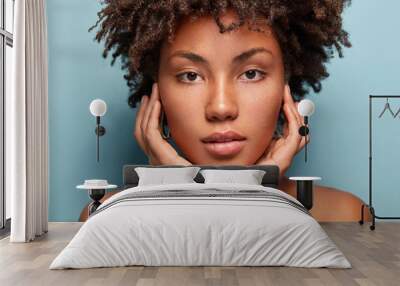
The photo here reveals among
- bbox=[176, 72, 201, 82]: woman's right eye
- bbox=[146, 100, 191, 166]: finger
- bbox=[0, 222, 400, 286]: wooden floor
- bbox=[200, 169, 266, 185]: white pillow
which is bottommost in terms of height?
bbox=[0, 222, 400, 286]: wooden floor

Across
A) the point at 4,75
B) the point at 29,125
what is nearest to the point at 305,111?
the point at 29,125

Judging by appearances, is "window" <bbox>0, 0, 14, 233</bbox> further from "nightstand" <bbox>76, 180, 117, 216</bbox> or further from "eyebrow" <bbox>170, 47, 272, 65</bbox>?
"eyebrow" <bbox>170, 47, 272, 65</bbox>

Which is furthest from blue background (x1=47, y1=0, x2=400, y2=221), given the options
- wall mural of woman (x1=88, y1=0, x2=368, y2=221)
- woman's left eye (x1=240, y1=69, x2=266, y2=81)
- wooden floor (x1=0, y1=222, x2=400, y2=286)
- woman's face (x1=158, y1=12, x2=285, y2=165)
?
wooden floor (x1=0, y1=222, x2=400, y2=286)

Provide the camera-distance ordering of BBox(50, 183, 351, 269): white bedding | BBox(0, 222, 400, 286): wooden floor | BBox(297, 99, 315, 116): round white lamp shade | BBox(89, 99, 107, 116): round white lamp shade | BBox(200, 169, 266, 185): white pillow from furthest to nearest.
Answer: BBox(89, 99, 107, 116): round white lamp shade, BBox(297, 99, 315, 116): round white lamp shade, BBox(200, 169, 266, 185): white pillow, BBox(50, 183, 351, 269): white bedding, BBox(0, 222, 400, 286): wooden floor

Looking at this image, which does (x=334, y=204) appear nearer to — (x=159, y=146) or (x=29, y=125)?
(x=159, y=146)

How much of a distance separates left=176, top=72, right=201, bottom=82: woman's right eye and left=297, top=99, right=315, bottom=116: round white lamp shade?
1.10 metres

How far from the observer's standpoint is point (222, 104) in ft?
19.1

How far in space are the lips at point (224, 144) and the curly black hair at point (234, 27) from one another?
0.82 metres

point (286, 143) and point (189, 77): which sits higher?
point (189, 77)

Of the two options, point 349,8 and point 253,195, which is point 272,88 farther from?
point 253,195

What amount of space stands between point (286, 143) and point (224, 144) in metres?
0.66

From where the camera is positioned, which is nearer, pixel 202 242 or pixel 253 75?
pixel 202 242

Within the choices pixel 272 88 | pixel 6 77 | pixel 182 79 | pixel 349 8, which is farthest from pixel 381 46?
pixel 6 77

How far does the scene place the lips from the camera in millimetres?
5957
